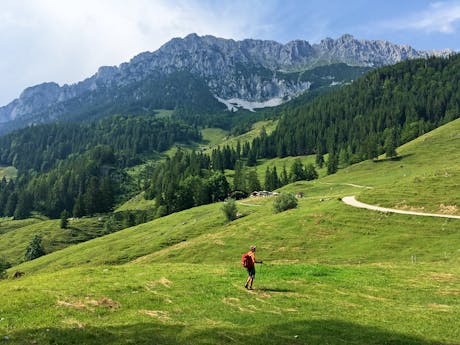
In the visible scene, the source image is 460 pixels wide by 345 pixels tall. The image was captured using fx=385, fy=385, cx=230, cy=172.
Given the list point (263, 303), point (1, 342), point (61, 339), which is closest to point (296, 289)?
point (263, 303)

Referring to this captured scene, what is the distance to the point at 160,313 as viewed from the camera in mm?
22078

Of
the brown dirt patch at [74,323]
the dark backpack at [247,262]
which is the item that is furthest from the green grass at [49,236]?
the brown dirt patch at [74,323]

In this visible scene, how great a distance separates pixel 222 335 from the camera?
1872 centimetres

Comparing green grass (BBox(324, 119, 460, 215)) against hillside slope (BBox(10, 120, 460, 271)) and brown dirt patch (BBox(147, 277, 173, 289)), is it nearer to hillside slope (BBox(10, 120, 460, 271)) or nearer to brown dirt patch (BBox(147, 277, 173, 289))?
hillside slope (BBox(10, 120, 460, 271))

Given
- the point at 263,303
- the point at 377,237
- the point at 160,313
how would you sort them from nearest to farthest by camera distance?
the point at 160,313 < the point at 263,303 < the point at 377,237

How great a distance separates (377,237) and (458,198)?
2224cm

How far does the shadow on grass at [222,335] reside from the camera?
57.3 feet

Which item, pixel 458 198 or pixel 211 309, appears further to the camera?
pixel 458 198

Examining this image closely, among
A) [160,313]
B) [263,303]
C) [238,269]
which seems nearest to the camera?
[160,313]

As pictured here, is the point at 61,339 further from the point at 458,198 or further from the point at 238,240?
the point at 458,198

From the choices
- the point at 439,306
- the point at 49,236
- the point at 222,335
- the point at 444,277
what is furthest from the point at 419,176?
the point at 49,236

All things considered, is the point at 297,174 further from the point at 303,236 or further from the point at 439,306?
the point at 439,306

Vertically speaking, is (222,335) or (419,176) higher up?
(419,176)

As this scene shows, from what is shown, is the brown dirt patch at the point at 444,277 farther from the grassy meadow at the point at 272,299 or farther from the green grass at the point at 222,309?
the green grass at the point at 222,309
